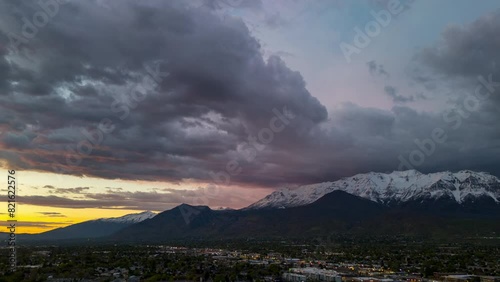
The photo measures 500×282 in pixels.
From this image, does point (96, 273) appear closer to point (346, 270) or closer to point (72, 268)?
point (72, 268)

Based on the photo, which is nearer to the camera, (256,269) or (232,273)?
(232,273)

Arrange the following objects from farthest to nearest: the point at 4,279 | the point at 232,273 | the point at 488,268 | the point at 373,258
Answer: the point at 373,258 < the point at 488,268 < the point at 232,273 < the point at 4,279

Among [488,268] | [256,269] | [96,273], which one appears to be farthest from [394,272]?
[96,273]

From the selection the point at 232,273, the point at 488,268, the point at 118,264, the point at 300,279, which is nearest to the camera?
the point at 300,279

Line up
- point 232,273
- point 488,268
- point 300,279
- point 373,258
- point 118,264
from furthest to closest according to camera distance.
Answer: point 373,258, point 118,264, point 488,268, point 232,273, point 300,279

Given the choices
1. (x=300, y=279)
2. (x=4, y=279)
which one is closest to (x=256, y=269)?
(x=300, y=279)

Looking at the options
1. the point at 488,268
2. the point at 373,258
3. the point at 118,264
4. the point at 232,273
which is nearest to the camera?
the point at 232,273

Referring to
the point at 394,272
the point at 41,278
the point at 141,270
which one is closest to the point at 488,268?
the point at 394,272

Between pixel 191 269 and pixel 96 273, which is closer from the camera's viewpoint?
pixel 96 273

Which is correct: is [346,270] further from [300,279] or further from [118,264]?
[118,264]
